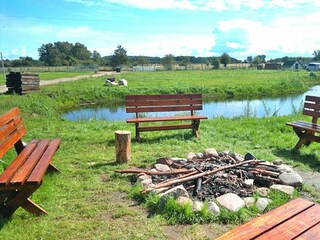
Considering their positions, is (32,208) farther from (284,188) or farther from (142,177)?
(284,188)

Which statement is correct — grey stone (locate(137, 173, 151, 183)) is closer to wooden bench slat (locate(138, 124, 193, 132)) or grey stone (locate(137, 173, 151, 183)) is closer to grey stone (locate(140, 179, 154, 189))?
grey stone (locate(140, 179, 154, 189))

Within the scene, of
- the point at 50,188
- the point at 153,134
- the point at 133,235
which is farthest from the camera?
the point at 153,134

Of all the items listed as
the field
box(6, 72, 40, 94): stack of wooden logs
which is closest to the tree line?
box(6, 72, 40, 94): stack of wooden logs

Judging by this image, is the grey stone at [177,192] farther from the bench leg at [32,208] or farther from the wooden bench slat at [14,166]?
the wooden bench slat at [14,166]

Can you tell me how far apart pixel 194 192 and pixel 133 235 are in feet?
4.35

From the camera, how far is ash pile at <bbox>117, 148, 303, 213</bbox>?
4.45 m

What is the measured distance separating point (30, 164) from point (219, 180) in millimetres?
2787

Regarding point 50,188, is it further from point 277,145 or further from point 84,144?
point 277,145

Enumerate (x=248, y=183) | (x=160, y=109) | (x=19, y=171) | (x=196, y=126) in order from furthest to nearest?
(x=160, y=109), (x=196, y=126), (x=248, y=183), (x=19, y=171)

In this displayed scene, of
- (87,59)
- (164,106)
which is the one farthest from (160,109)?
(87,59)

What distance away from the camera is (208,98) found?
2480 cm

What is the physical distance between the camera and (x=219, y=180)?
5.01m

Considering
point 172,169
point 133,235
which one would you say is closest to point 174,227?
Result: point 133,235

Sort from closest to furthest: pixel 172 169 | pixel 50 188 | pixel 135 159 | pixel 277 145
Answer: pixel 50 188, pixel 172 169, pixel 135 159, pixel 277 145
